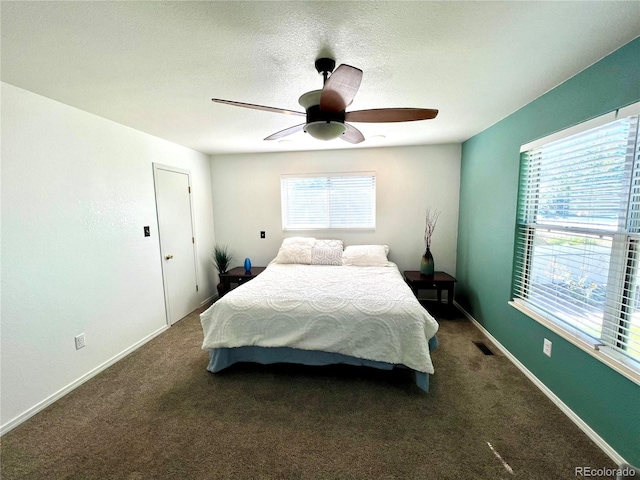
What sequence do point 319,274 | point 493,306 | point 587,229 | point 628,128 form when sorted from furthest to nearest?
point 319,274 < point 493,306 < point 587,229 < point 628,128

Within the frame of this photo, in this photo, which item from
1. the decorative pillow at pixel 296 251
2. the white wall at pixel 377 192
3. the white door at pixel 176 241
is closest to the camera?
the white door at pixel 176 241

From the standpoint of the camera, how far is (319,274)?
3094 millimetres

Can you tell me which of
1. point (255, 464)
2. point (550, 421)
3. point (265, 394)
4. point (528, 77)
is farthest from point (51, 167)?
point (550, 421)

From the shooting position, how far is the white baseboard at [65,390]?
1.75 meters

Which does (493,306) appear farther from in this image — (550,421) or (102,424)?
(102,424)

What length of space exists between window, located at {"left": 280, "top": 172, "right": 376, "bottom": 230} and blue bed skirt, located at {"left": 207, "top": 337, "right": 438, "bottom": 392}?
2.24 meters

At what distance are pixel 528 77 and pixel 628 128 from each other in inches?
25.8

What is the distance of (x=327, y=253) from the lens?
146 inches

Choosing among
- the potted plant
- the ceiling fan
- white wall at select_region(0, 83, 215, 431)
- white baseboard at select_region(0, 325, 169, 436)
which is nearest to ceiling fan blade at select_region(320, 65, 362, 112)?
the ceiling fan

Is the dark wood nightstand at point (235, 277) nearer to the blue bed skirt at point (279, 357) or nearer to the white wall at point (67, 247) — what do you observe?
the white wall at point (67, 247)

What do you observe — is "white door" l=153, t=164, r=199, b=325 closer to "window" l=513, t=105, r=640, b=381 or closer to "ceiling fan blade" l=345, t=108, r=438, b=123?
"ceiling fan blade" l=345, t=108, r=438, b=123

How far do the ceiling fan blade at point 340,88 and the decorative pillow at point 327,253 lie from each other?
2.33 meters

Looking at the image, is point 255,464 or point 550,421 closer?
point 255,464

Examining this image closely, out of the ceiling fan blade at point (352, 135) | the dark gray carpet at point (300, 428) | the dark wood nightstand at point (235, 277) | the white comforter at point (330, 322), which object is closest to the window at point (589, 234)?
the dark gray carpet at point (300, 428)
